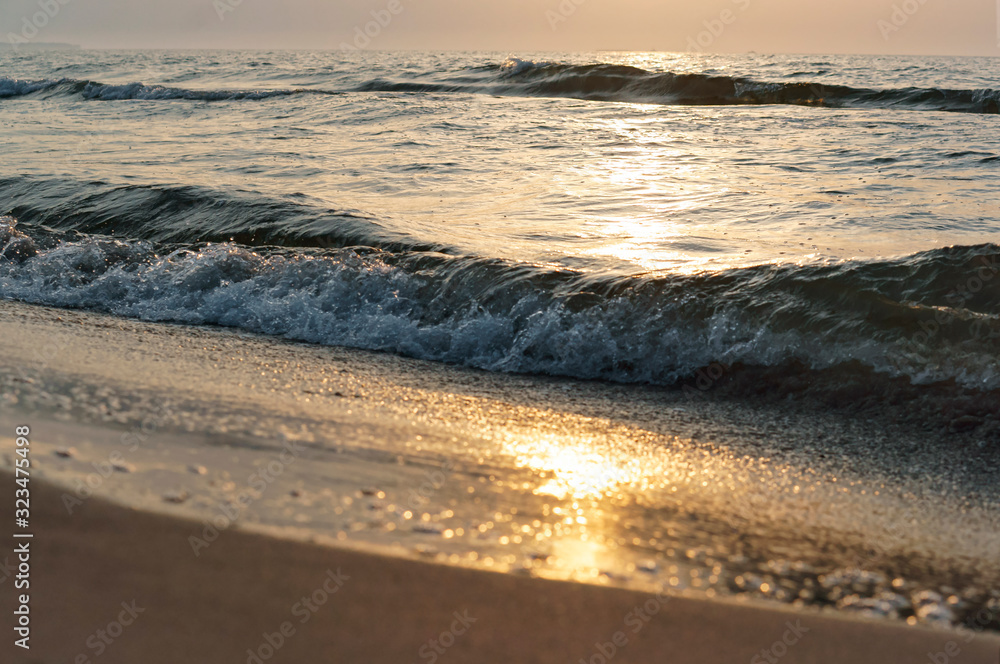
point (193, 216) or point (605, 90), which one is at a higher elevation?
point (605, 90)

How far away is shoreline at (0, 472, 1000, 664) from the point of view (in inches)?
65.9

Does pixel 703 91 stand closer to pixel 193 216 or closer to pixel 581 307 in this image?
pixel 193 216

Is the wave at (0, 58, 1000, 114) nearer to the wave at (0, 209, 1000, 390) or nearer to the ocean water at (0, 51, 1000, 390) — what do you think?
the ocean water at (0, 51, 1000, 390)

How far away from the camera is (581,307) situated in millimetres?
4590

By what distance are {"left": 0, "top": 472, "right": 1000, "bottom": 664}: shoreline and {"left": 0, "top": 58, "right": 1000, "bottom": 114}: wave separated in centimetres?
1698

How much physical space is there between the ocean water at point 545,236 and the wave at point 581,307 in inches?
0.6

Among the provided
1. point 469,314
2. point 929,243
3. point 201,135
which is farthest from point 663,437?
point 201,135

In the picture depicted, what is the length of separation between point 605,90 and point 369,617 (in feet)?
63.6

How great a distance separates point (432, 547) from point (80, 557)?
2.98 feet

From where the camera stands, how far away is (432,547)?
6.70 ft

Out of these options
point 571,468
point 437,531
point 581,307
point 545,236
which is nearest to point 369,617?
point 437,531

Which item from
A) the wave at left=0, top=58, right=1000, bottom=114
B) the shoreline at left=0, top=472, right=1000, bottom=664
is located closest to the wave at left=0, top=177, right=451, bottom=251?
the shoreline at left=0, top=472, right=1000, bottom=664

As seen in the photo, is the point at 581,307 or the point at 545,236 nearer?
the point at 581,307

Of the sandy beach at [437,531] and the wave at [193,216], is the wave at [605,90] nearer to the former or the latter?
the wave at [193,216]
